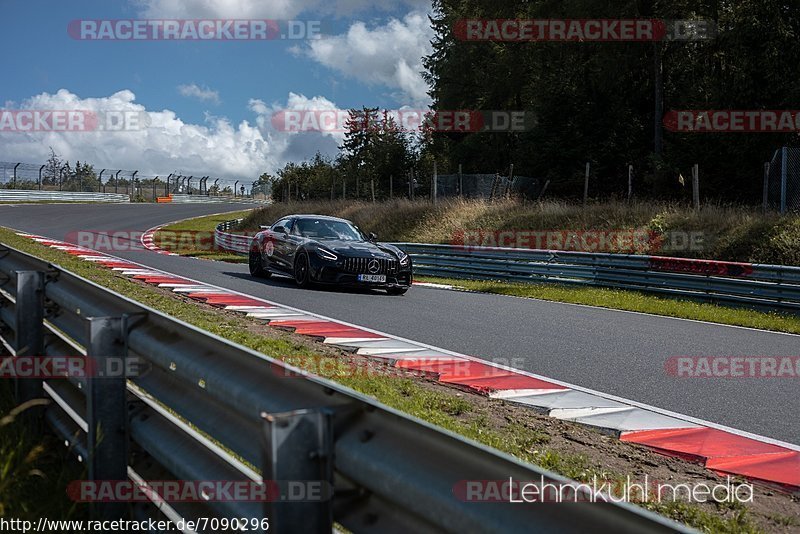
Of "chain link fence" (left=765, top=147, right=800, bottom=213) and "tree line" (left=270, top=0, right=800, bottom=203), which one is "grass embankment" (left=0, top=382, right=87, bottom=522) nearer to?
"chain link fence" (left=765, top=147, right=800, bottom=213)

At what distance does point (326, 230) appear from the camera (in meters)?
15.0

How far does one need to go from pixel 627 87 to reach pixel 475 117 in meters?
13.3

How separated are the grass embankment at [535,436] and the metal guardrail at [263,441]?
91 centimetres

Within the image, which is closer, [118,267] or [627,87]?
[118,267]

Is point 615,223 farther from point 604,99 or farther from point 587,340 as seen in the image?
point 604,99

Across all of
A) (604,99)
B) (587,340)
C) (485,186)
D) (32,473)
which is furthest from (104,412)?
(604,99)

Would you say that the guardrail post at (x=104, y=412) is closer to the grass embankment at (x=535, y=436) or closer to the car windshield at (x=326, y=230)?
the grass embankment at (x=535, y=436)

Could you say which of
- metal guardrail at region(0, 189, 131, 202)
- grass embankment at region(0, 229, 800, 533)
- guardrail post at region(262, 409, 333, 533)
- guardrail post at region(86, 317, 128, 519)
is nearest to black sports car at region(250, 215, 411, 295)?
grass embankment at region(0, 229, 800, 533)

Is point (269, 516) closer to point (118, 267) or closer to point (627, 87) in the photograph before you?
point (118, 267)

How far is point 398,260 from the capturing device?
14.0 metres

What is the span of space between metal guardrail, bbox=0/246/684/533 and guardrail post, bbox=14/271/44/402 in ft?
1.09

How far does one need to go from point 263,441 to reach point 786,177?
19.1 metres

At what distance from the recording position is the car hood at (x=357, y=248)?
1394 centimetres

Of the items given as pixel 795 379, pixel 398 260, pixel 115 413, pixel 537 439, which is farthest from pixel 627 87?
pixel 115 413
